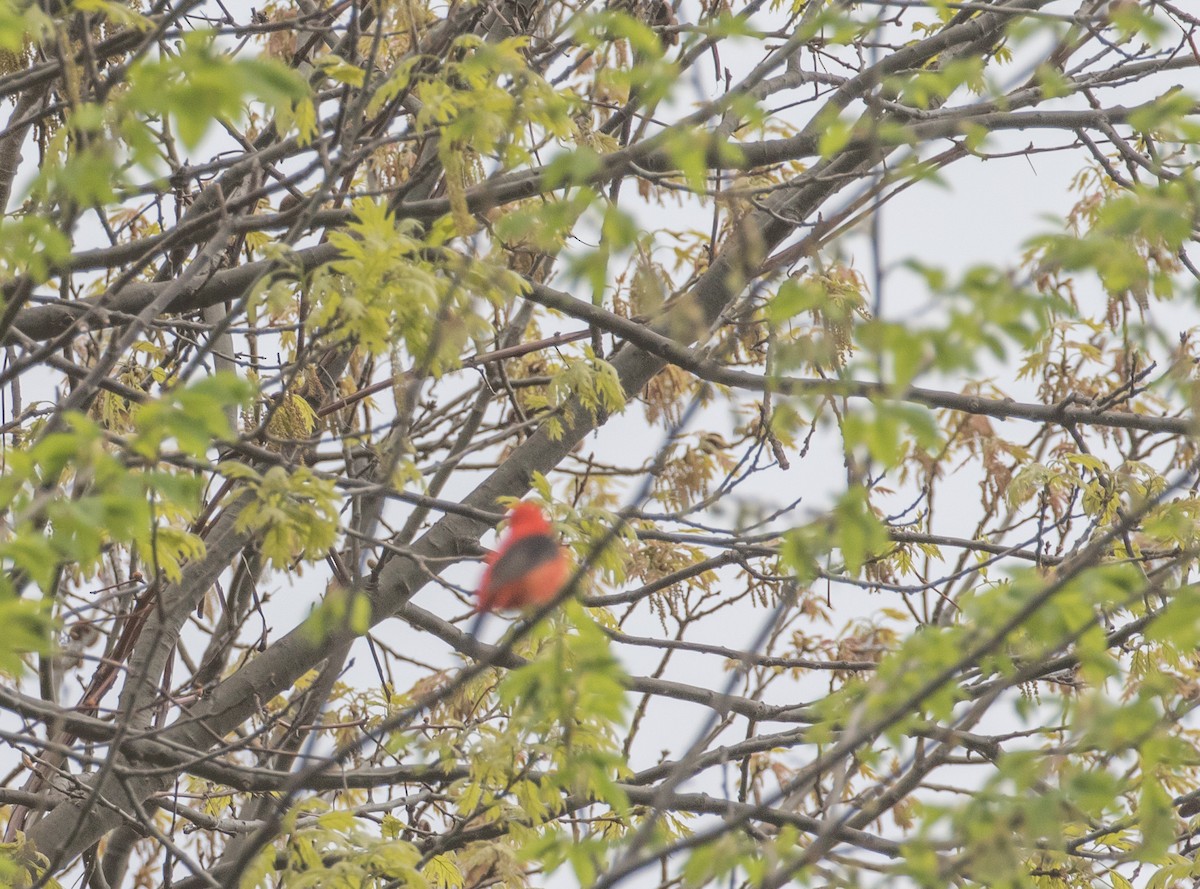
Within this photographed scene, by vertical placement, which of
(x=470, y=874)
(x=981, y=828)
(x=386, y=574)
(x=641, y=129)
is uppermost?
(x=641, y=129)

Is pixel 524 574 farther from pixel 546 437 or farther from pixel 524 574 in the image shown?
pixel 546 437

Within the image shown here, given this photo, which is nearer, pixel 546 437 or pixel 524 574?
pixel 524 574

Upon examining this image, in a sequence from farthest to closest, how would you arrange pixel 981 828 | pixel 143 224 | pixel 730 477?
pixel 143 224 < pixel 730 477 < pixel 981 828

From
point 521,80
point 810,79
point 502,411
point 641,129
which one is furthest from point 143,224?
point 521,80

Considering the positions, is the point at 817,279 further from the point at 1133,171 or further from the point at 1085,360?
the point at 1085,360

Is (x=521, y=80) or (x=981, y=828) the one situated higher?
(x=521, y=80)

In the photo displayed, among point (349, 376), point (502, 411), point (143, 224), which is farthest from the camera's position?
point (502, 411)

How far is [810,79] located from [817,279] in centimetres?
110

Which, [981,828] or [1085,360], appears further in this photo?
[1085,360]

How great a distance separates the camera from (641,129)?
199 inches

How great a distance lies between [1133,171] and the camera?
423 centimetres

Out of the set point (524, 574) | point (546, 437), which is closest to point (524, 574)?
point (524, 574)

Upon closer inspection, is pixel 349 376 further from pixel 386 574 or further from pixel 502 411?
pixel 386 574

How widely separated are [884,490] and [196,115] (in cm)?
472
